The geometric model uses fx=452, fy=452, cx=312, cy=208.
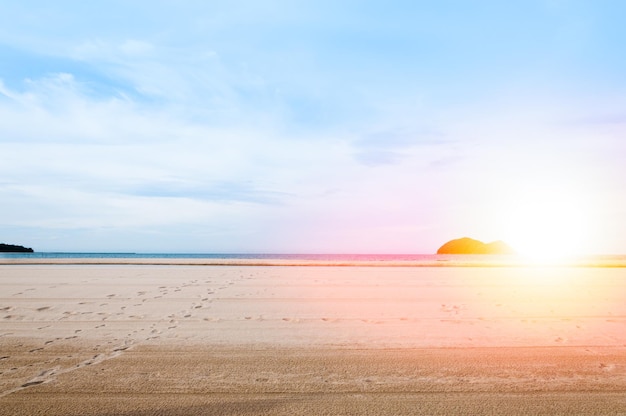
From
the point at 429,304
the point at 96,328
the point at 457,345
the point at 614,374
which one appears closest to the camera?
the point at 614,374

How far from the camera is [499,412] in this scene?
149 inches

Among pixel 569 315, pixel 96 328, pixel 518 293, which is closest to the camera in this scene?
pixel 96 328

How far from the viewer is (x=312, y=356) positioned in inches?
215

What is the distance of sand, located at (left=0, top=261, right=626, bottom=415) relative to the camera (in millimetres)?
3969

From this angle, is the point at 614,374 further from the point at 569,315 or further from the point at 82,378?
the point at 82,378

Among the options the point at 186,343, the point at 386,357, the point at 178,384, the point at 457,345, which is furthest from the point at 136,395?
the point at 457,345

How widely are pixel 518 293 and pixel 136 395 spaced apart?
1066cm

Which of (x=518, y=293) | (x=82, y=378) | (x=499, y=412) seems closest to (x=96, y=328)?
(x=82, y=378)

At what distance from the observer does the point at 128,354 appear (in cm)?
554

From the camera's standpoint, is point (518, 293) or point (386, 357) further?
point (518, 293)

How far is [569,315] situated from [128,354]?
301 inches

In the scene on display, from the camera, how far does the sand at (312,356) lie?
13.0ft

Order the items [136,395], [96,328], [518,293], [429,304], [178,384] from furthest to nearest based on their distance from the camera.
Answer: [518,293] < [429,304] < [96,328] < [178,384] < [136,395]

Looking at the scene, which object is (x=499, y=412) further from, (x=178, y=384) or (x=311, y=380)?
(x=178, y=384)
